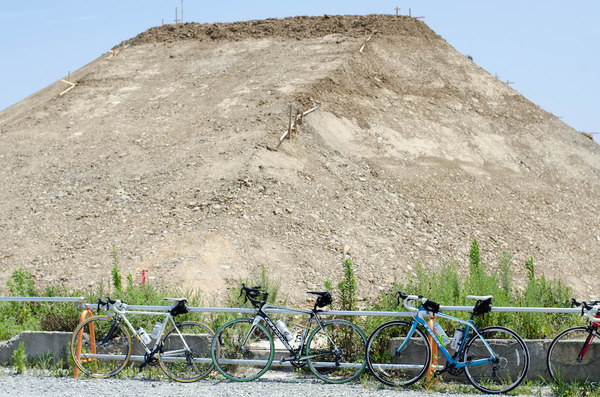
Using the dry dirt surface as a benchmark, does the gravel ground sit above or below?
below

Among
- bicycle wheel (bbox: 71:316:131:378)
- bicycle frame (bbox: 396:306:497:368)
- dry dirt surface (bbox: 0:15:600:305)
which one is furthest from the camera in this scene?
dry dirt surface (bbox: 0:15:600:305)

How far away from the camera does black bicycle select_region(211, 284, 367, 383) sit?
695 cm

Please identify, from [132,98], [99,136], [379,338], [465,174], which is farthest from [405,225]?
[132,98]

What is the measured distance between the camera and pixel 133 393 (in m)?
6.45

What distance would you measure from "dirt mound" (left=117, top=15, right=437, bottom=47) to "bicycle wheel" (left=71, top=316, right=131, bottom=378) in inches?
772

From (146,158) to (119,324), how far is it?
33.1 ft

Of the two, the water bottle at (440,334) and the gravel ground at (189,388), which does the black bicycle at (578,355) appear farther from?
the water bottle at (440,334)

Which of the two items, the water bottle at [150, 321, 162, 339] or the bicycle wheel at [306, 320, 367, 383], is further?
the water bottle at [150, 321, 162, 339]

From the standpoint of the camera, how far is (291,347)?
7051 mm

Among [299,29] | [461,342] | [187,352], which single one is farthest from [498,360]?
[299,29]

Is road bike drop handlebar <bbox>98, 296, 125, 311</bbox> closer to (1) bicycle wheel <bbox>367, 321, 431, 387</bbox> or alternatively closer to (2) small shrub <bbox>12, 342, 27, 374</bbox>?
(2) small shrub <bbox>12, 342, 27, 374</bbox>

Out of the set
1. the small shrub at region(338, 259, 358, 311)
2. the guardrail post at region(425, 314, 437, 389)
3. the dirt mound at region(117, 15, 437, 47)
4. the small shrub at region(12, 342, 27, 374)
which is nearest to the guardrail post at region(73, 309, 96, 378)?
the small shrub at region(12, 342, 27, 374)

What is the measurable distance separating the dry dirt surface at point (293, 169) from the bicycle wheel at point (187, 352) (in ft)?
13.0

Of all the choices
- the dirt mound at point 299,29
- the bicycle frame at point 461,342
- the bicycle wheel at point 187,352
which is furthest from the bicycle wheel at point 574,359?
the dirt mound at point 299,29
